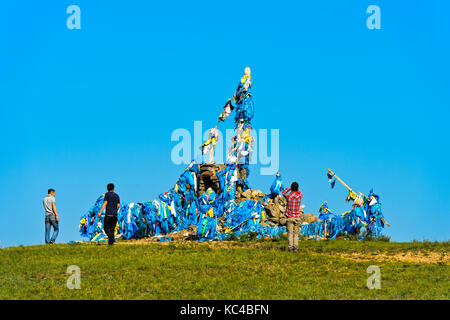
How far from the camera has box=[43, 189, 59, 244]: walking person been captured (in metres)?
22.6

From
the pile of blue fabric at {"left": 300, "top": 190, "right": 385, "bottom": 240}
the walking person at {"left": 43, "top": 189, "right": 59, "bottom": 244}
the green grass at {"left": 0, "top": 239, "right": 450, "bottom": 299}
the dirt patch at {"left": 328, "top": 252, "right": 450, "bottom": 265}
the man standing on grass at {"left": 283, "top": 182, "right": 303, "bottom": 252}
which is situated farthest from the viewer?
the pile of blue fabric at {"left": 300, "top": 190, "right": 385, "bottom": 240}

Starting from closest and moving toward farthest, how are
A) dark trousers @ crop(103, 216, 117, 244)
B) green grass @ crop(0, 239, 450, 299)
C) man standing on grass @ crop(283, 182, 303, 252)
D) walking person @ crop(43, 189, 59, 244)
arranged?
green grass @ crop(0, 239, 450, 299), man standing on grass @ crop(283, 182, 303, 252), dark trousers @ crop(103, 216, 117, 244), walking person @ crop(43, 189, 59, 244)

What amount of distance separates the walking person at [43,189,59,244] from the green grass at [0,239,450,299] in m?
1.71

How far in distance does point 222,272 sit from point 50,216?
943 centimetres

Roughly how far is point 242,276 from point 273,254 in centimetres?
355

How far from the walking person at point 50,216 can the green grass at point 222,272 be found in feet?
5.62

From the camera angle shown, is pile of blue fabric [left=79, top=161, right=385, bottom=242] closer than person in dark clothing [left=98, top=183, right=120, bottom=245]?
No

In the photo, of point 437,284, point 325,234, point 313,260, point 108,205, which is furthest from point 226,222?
point 437,284

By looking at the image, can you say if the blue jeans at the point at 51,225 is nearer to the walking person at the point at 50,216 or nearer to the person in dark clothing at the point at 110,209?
the walking person at the point at 50,216

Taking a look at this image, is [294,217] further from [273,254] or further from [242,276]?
[242,276]

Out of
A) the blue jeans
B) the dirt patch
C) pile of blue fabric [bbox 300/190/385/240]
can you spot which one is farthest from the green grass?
pile of blue fabric [bbox 300/190/385/240]

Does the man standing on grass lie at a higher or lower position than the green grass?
higher

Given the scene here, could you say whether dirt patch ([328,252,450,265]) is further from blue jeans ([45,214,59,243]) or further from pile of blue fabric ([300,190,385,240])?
blue jeans ([45,214,59,243])
